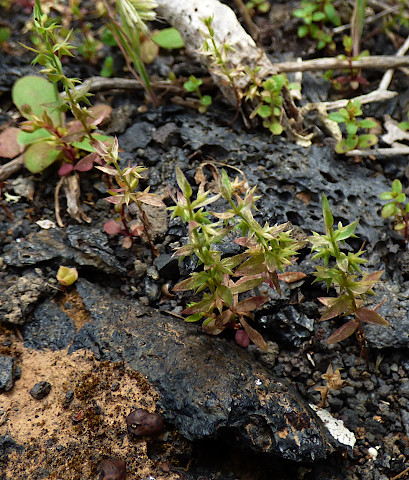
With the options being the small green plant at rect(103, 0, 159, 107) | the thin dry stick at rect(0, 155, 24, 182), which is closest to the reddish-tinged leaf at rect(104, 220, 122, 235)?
the thin dry stick at rect(0, 155, 24, 182)

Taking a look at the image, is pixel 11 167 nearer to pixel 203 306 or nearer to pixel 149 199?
pixel 149 199

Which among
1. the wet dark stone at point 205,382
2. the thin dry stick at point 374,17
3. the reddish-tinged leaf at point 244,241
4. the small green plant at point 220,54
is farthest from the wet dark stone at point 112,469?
the thin dry stick at point 374,17

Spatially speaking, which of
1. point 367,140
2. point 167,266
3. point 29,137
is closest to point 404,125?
point 367,140

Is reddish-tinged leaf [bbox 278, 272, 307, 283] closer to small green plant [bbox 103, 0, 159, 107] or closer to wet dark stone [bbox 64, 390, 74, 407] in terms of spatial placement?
wet dark stone [bbox 64, 390, 74, 407]

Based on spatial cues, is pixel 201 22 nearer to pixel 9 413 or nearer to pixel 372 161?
pixel 372 161

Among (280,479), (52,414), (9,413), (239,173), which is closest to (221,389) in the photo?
(280,479)

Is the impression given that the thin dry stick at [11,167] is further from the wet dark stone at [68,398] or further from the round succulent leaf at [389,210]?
the round succulent leaf at [389,210]
